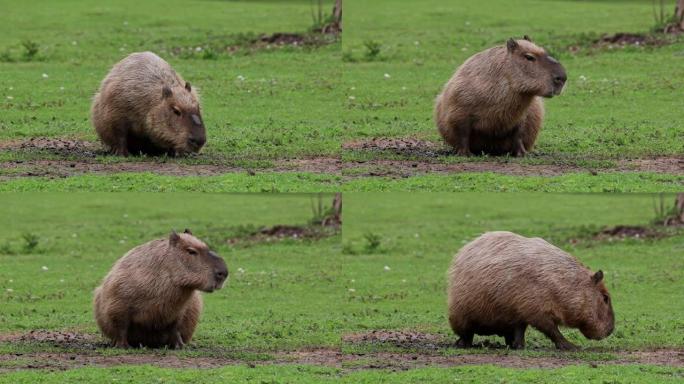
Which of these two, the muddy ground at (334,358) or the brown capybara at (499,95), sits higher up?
the brown capybara at (499,95)

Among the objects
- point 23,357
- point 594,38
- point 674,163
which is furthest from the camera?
point 594,38

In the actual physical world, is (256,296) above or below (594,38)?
below

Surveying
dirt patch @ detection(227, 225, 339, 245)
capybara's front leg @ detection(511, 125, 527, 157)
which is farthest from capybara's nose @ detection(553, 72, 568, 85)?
dirt patch @ detection(227, 225, 339, 245)

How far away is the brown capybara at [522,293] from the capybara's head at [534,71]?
3075 mm

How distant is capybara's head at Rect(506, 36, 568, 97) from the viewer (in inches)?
712

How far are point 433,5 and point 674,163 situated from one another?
43.8ft

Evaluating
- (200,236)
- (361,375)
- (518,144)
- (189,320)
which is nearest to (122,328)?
(189,320)

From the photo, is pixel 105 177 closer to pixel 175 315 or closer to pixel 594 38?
pixel 175 315

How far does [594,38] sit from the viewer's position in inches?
1141

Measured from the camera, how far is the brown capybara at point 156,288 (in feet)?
50.6

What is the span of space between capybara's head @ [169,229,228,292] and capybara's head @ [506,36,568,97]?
4648mm

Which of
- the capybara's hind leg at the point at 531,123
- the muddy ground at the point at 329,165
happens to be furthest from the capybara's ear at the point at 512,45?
the muddy ground at the point at 329,165

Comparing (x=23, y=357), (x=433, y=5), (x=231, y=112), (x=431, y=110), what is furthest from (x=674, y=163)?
(x=433, y=5)

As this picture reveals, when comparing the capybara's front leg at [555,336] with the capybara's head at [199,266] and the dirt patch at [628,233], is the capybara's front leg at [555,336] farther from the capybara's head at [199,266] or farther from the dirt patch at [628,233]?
the dirt patch at [628,233]
